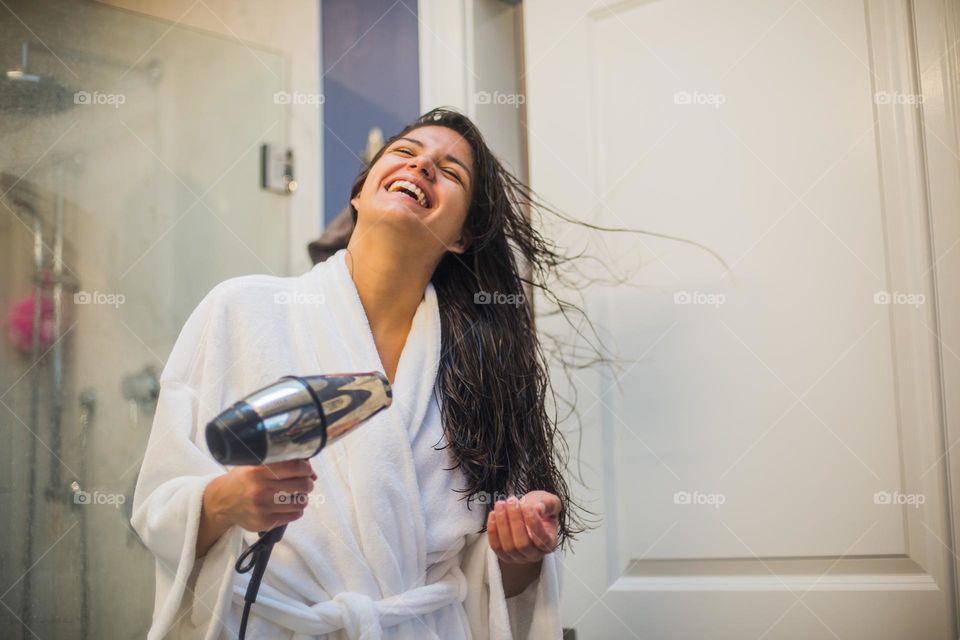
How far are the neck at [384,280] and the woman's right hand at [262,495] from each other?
0.36 metres

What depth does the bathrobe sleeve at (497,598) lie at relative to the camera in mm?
1188

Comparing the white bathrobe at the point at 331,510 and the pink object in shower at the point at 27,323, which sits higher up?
the pink object in shower at the point at 27,323

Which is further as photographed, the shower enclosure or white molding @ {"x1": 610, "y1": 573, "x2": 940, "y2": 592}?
the shower enclosure

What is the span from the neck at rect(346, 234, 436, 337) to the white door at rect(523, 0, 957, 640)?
0.39m

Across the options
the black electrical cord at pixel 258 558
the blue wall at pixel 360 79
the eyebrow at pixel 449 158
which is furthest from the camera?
the blue wall at pixel 360 79

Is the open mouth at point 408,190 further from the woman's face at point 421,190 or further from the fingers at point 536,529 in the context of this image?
the fingers at point 536,529

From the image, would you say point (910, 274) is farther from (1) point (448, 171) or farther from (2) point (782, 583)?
(1) point (448, 171)

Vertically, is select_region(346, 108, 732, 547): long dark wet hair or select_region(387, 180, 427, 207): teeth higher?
select_region(387, 180, 427, 207): teeth

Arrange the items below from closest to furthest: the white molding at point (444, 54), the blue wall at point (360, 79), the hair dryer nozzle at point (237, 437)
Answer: the hair dryer nozzle at point (237, 437) → the white molding at point (444, 54) → the blue wall at point (360, 79)

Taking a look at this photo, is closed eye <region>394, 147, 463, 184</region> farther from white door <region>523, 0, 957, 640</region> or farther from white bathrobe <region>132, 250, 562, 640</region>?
white door <region>523, 0, 957, 640</region>

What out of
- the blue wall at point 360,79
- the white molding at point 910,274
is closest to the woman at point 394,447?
the blue wall at point 360,79

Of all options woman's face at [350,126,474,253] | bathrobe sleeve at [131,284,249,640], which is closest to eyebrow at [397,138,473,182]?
woman's face at [350,126,474,253]

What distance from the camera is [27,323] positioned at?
1410 millimetres

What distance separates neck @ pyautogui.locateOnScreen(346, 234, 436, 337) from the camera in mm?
1247
